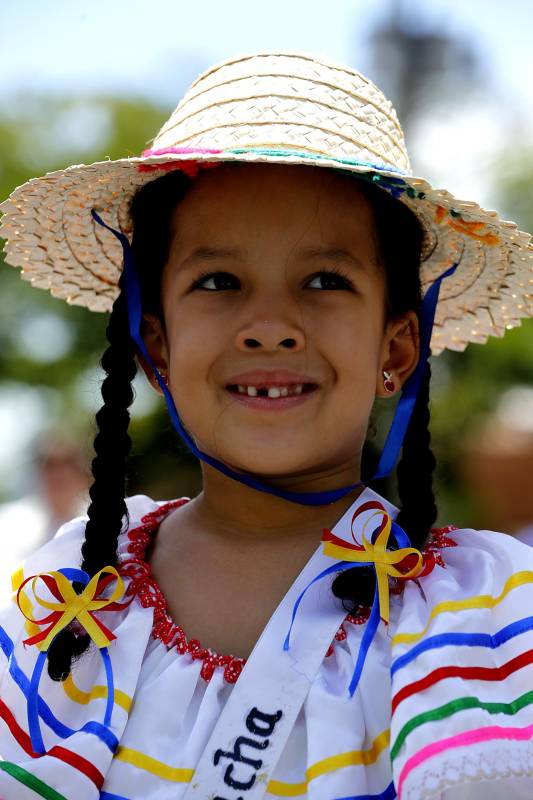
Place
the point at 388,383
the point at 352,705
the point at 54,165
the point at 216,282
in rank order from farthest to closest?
the point at 54,165
the point at 388,383
the point at 216,282
the point at 352,705

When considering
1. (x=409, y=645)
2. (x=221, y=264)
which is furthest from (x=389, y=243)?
Answer: (x=409, y=645)

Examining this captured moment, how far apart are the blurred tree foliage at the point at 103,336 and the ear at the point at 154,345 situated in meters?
6.13

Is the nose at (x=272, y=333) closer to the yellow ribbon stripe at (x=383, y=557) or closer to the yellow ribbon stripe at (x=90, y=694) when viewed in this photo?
the yellow ribbon stripe at (x=383, y=557)

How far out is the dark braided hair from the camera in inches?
90.6

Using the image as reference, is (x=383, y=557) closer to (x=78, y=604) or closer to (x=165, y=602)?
(x=165, y=602)

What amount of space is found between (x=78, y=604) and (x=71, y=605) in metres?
0.01

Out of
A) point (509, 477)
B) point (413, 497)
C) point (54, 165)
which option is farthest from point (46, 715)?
point (54, 165)

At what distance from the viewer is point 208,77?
2.36m

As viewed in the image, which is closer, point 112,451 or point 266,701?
point 266,701

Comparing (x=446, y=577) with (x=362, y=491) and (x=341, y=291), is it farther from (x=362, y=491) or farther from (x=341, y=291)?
(x=341, y=291)

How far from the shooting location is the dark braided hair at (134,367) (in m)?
2.30

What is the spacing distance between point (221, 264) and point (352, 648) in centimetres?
82

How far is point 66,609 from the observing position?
2.14 metres

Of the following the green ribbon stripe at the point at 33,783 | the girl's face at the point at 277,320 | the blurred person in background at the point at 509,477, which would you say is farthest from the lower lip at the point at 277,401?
the blurred person in background at the point at 509,477
